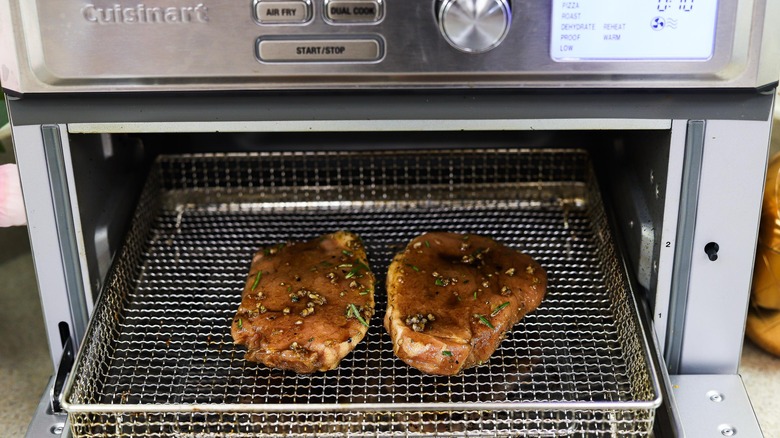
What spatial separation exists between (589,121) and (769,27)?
0.20 metres

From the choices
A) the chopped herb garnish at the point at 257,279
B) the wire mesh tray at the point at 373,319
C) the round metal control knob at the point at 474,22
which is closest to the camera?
the round metal control knob at the point at 474,22

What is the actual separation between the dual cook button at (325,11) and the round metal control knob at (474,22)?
0.07 metres

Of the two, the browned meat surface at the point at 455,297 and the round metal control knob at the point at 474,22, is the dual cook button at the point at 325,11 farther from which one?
the browned meat surface at the point at 455,297

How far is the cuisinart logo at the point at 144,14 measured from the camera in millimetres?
795

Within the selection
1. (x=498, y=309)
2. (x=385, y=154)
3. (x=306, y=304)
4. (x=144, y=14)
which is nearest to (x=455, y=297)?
(x=498, y=309)

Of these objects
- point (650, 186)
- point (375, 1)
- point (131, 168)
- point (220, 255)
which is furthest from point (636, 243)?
point (131, 168)

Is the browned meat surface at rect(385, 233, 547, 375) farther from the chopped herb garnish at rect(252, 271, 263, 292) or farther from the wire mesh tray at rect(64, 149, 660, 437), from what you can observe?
the chopped herb garnish at rect(252, 271, 263, 292)

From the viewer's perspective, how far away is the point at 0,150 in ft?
4.29

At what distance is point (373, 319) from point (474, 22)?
18.3 inches

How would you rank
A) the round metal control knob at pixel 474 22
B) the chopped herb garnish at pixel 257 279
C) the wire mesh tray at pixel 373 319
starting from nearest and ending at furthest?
1. the round metal control knob at pixel 474 22
2. the wire mesh tray at pixel 373 319
3. the chopped herb garnish at pixel 257 279

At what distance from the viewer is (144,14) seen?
80 centimetres

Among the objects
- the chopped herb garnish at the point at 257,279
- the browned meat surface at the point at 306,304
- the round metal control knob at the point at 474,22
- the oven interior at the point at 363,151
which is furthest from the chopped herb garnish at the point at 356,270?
the round metal control knob at the point at 474,22

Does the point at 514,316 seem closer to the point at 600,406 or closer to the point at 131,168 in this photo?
the point at 600,406

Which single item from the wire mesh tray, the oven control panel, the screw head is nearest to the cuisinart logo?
the oven control panel
